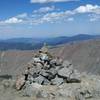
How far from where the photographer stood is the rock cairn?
32.6 metres

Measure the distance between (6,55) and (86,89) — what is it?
385 ft

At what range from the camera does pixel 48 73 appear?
32.9 metres

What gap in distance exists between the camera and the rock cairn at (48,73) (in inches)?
1284

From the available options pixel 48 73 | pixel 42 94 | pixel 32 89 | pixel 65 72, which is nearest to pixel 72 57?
pixel 65 72

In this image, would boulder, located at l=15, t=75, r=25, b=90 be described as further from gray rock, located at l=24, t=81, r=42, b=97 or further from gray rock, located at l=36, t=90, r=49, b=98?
gray rock, located at l=36, t=90, r=49, b=98

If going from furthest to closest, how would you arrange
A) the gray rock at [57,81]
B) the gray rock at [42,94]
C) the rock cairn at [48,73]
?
the rock cairn at [48,73]
the gray rock at [57,81]
the gray rock at [42,94]

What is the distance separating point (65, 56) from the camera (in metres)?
142

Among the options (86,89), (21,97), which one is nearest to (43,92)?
(21,97)

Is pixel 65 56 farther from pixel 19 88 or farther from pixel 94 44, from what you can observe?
pixel 19 88

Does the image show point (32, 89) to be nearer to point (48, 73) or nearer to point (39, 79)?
point (39, 79)

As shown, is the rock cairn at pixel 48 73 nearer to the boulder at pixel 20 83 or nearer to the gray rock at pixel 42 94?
the boulder at pixel 20 83

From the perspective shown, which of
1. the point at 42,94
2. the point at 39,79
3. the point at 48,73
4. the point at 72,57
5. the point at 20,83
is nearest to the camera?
the point at 42,94

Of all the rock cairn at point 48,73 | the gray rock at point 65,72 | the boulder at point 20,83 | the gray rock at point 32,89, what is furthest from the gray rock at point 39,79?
the gray rock at point 65,72

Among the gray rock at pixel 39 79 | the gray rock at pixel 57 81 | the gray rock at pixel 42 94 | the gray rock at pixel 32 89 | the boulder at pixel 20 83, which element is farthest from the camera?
the boulder at pixel 20 83
